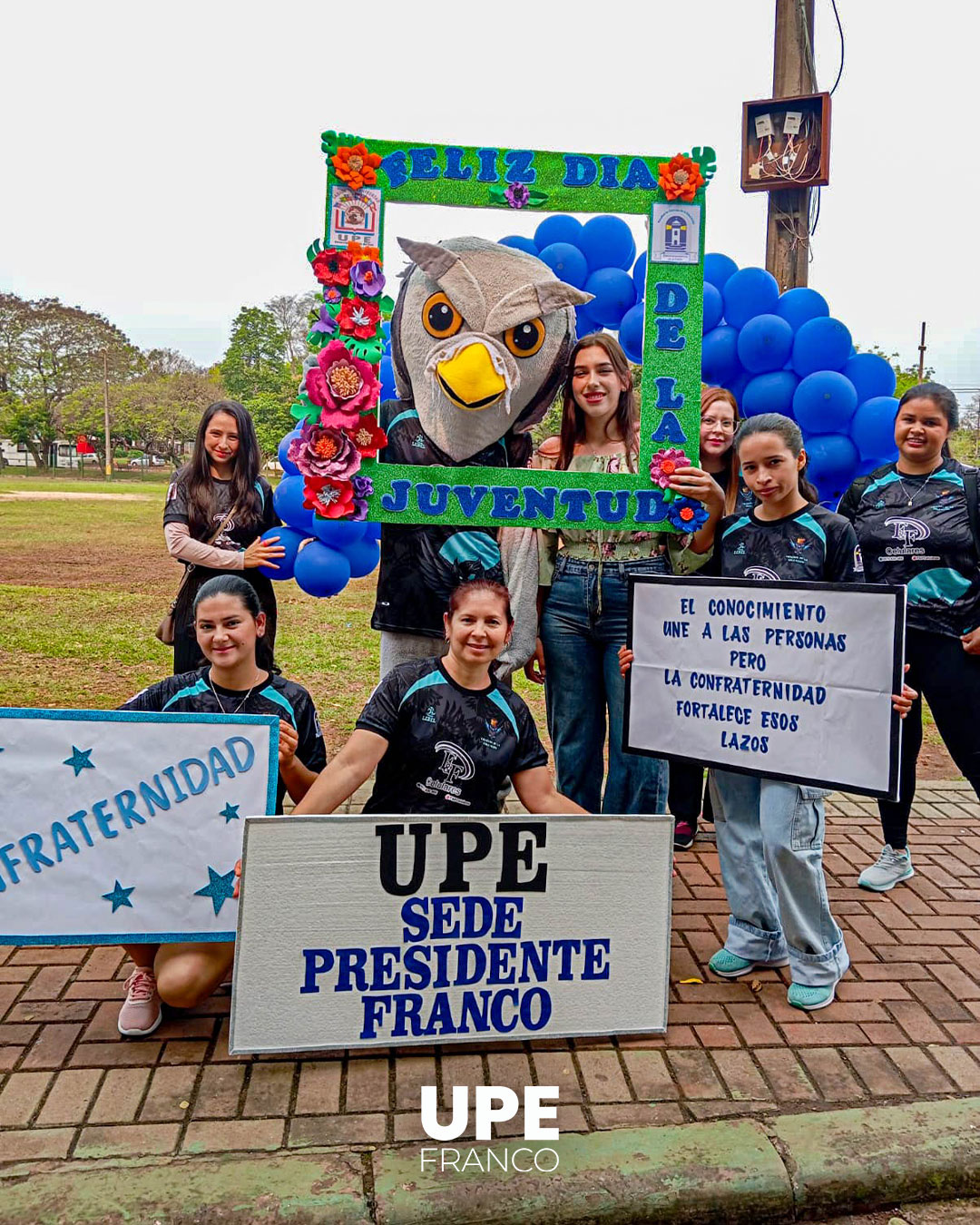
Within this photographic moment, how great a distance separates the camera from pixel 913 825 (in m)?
4.91

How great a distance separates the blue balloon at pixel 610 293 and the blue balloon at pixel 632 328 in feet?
0.16

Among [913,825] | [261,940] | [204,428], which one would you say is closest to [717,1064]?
[261,940]

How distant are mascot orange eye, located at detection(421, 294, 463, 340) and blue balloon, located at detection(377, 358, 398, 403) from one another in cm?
73

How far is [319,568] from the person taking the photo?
409 centimetres

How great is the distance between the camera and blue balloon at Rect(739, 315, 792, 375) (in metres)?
4.89

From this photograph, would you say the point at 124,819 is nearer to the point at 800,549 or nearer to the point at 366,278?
the point at 366,278

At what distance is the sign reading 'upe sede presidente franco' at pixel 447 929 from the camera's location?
2.70m

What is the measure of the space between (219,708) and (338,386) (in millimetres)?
1128

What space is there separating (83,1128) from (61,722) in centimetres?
107

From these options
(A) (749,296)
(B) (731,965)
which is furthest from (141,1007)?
(A) (749,296)

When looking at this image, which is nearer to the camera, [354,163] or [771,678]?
[771,678]

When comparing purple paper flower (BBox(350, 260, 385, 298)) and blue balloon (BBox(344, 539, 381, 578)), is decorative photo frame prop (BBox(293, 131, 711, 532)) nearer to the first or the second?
purple paper flower (BBox(350, 260, 385, 298))

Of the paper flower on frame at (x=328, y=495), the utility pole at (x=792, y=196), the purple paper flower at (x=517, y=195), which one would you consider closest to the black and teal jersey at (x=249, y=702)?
the paper flower on frame at (x=328, y=495)

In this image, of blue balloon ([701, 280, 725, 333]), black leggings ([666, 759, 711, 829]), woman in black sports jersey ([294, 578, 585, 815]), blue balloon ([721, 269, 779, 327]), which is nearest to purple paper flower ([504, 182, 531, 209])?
woman in black sports jersey ([294, 578, 585, 815])
